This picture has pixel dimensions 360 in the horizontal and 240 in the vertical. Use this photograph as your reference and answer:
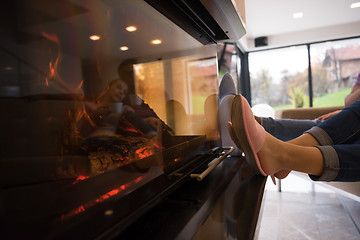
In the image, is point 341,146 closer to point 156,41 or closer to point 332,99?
point 156,41

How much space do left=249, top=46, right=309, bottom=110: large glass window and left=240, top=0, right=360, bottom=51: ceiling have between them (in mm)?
360

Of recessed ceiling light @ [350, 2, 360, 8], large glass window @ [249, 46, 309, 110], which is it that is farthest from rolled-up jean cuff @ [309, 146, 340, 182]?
large glass window @ [249, 46, 309, 110]

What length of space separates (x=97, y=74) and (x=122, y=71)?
2.9 inches

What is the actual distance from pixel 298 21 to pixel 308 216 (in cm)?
326

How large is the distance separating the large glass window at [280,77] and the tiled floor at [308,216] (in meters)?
3.16

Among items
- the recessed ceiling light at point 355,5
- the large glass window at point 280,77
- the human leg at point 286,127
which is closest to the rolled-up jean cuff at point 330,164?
the human leg at point 286,127

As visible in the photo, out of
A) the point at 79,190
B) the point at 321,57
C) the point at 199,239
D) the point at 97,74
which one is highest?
the point at 321,57

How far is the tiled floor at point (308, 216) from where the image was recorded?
48.6 inches

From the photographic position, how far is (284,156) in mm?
828

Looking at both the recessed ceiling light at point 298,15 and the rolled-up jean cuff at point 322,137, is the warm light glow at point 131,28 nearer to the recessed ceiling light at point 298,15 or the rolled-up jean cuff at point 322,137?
the rolled-up jean cuff at point 322,137

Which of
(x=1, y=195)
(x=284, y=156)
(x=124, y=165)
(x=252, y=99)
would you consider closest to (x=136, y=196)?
(x=124, y=165)

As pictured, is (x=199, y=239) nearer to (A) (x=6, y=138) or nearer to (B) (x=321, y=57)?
(A) (x=6, y=138)

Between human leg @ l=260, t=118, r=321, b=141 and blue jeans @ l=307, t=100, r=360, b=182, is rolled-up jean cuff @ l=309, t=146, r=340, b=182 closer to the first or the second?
blue jeans @ l=307, t=100, r=360, b=182

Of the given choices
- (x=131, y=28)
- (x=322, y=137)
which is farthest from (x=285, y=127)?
(x=131, y=28)
